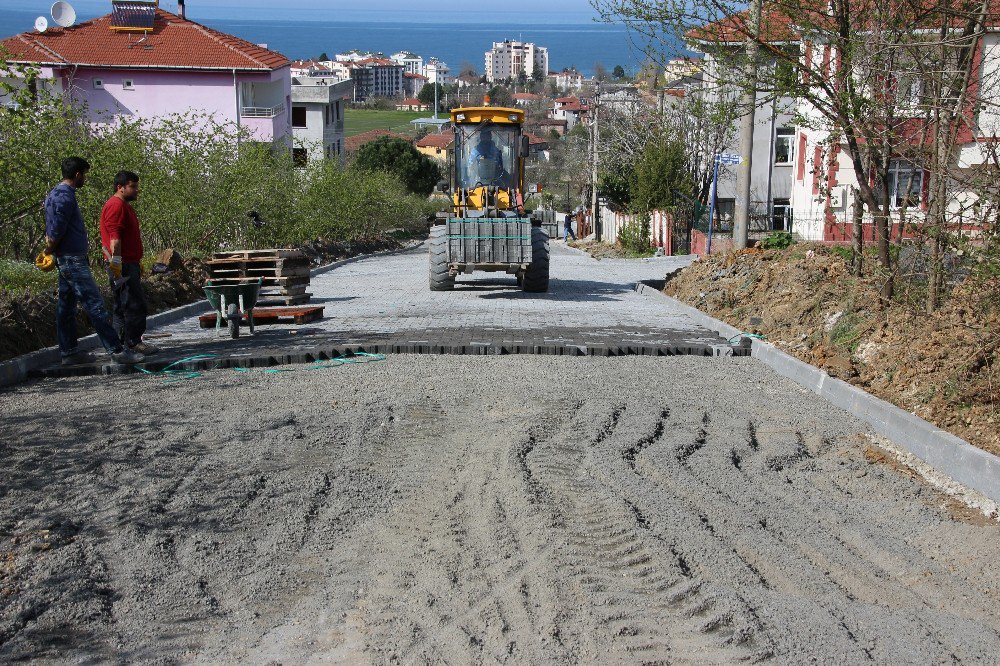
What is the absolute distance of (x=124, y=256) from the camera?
1038cm

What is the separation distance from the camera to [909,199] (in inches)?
394

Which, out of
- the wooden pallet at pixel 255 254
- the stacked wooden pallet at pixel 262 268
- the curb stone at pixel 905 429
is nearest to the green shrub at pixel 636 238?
the stacked wooden pallet at pixel 262 268

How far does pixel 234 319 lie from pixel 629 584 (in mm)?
8070

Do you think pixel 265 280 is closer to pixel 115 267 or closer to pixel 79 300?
pixel 115 267

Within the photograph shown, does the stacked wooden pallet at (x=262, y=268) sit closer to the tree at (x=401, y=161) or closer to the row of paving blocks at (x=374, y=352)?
the row of paving blocks at (x=374, y=352)

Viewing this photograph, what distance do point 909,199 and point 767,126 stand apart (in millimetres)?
47918

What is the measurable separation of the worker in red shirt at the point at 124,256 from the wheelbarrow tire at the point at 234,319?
4.57 feet

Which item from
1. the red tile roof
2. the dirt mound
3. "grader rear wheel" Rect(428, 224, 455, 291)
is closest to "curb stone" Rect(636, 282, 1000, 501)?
the dirt mound

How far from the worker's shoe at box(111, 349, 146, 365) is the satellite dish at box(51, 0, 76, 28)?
38.1 m

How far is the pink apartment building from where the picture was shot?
5034 cm

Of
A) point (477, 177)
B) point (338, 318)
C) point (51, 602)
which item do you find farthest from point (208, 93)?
point (51, 602)

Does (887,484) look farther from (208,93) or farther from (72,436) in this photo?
(208,93)

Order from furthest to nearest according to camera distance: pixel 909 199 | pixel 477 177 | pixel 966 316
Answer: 1. pixel 477 177
2. pixel 909 199
3. pixel 966 316

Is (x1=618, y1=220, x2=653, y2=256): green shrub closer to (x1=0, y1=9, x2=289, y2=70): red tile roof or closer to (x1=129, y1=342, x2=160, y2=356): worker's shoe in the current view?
(x1=0, y1=9, x2=289, y2=70): red tile roof
